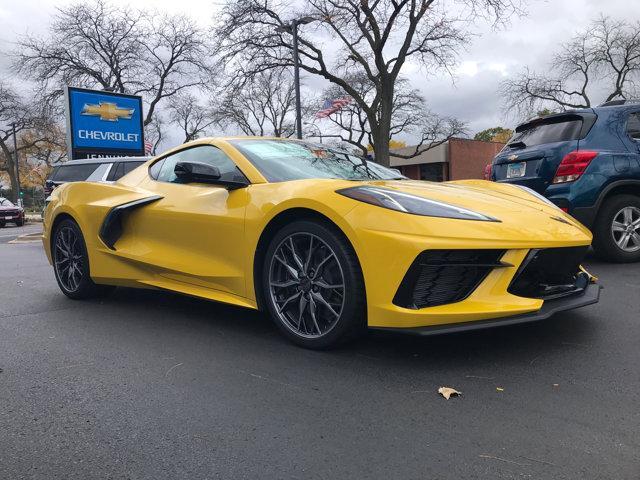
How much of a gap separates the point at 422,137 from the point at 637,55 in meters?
13.4

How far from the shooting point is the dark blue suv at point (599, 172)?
5.34 metres

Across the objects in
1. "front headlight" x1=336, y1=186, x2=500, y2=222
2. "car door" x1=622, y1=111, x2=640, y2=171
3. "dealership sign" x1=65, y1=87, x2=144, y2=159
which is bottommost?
"front headlight" x1=336, y1=186, x2=500, y2=222

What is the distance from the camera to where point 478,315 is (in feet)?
8.73

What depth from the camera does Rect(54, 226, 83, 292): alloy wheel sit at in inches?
183

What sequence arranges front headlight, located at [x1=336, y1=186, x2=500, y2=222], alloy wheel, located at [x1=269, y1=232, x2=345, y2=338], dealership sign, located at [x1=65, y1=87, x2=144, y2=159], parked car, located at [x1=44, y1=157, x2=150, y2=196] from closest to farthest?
1. front headlight, located at [x1=336, y1=186, x2=500, y2=222]
2. alloy wheel, located at [x1=269, y1=232, x2=345, y2=338]
3. parked car, located at [x1=44, y1=157, x2=150, y2=196]
4. dealership sign, located at [x1=65, y1=87, x2=144, y2=159]

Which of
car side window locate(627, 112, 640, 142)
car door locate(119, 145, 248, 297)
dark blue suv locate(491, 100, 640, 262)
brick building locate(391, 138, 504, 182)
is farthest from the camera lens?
brick building locate(391, 138, 504, 182)

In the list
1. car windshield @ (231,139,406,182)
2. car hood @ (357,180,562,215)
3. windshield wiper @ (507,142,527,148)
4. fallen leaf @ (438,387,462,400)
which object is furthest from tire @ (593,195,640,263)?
fallen leaf @ (438,387,462,400)

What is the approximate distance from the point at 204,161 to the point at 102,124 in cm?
1732

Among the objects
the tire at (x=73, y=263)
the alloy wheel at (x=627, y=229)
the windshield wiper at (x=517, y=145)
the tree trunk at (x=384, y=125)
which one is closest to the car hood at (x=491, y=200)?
the alloy wheel at (x=627, y=229)

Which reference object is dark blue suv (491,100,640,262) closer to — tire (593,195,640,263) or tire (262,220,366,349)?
tire (593,195,640,263)

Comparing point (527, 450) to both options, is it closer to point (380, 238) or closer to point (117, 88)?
point (380, 238)

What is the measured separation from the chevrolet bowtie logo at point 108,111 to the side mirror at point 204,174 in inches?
687

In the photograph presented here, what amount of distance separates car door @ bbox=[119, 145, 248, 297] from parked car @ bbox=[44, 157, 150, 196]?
7.83m

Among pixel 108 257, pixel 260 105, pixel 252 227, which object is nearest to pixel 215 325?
pixel 252 227
